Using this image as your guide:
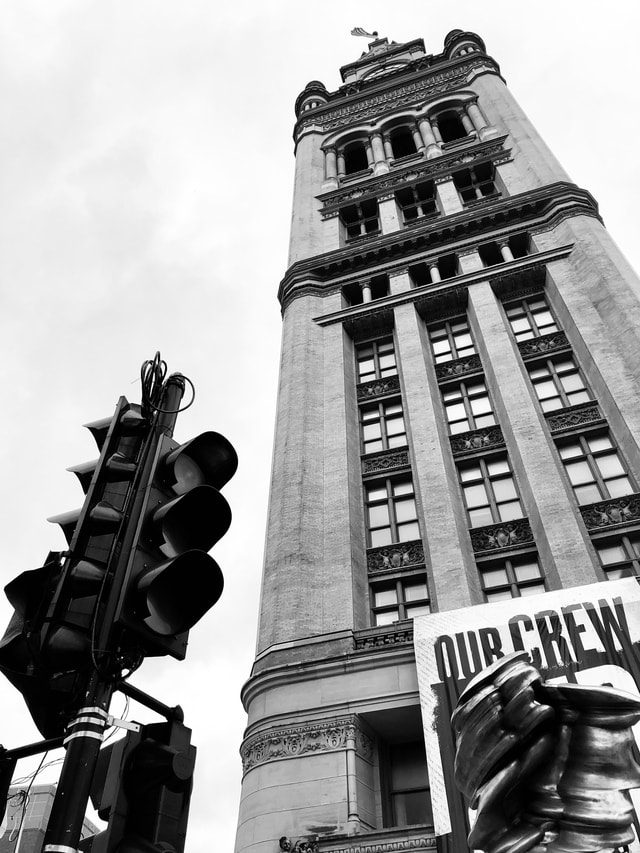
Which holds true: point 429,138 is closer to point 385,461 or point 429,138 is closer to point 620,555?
point 385,461

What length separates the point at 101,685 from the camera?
9.21 feet

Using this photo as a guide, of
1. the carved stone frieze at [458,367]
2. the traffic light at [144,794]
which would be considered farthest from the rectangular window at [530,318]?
the traffic light at [144,794]

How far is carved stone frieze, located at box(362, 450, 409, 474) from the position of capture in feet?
79.6

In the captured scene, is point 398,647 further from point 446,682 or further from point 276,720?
point 276,720

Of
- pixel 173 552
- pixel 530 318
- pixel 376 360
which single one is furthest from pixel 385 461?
pixel 173 552

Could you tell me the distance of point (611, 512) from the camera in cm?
1978

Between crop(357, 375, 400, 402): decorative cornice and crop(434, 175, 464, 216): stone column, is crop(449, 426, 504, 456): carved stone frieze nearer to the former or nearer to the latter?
crop(357, 375, 400, 402): decorative cornice

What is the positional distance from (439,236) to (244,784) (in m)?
26.7

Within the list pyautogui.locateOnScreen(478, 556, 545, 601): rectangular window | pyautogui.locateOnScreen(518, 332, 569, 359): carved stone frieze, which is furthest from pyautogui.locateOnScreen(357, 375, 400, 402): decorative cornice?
pyautogui.locateOnScreen(478, 556, 545, 601): rectangular window

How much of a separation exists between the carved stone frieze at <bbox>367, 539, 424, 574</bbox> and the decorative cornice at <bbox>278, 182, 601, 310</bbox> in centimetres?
1680

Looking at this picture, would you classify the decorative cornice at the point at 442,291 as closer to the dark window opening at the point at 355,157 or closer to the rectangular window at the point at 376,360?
the rectangular window at the point at 376,360

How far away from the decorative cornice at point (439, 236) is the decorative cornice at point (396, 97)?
1921cm

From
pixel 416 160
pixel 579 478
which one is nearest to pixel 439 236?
pixel 416 160

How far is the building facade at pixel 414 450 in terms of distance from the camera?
16016 mm
